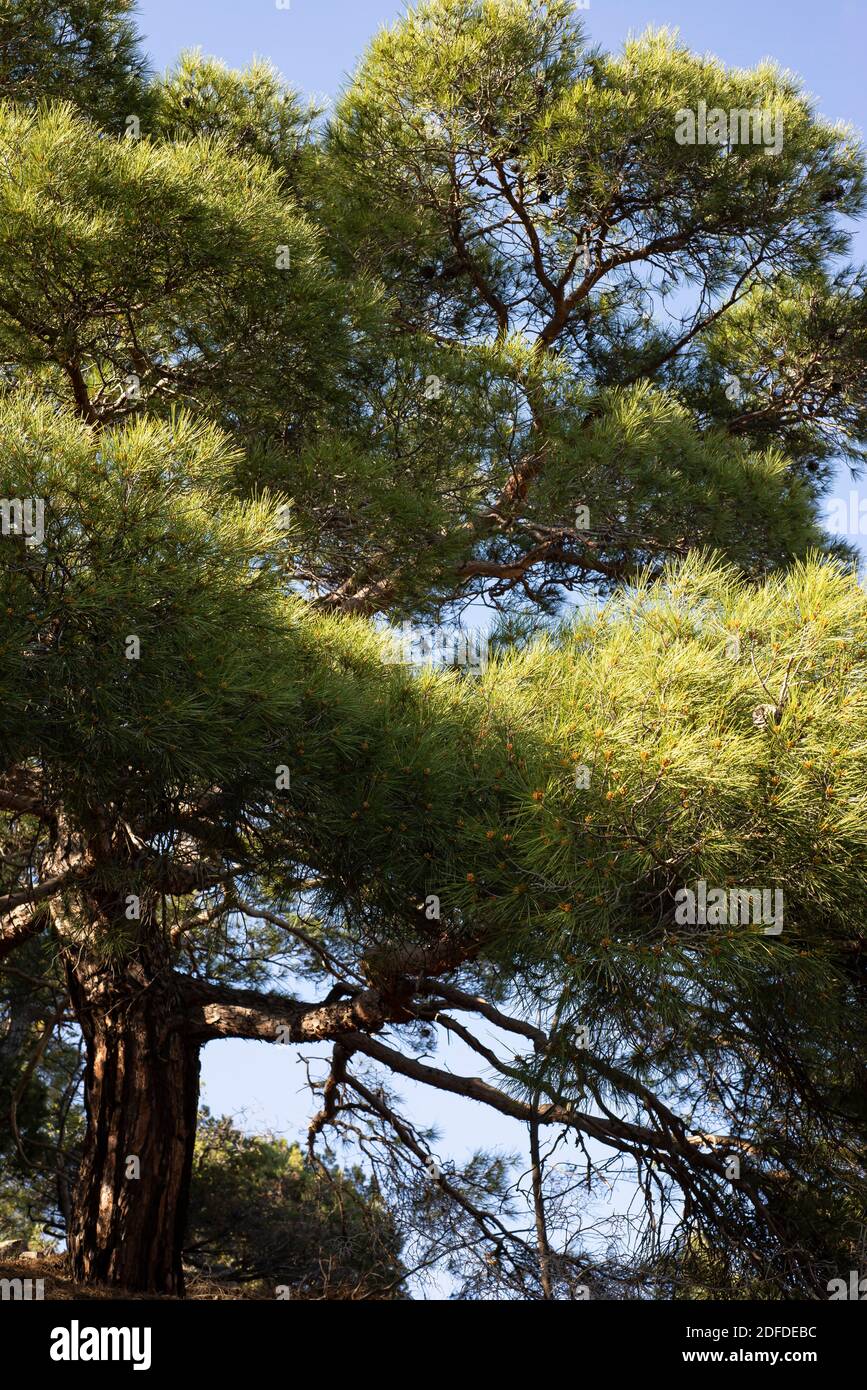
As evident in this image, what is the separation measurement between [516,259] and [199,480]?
104 inches

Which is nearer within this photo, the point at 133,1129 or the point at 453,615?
the point at 133,1129

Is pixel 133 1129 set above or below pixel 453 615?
below

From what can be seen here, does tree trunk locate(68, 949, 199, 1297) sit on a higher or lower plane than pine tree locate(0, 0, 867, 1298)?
lower

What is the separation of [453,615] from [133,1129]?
83.2 inches

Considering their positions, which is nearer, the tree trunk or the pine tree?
the pine tree

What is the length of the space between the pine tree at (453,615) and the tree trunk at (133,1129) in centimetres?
1

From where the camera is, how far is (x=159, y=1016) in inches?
155

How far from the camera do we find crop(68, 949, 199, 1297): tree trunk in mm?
3705

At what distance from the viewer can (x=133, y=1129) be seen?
12.5ft

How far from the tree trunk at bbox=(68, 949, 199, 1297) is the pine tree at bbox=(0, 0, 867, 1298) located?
13mm

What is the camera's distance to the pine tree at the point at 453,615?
240 cm

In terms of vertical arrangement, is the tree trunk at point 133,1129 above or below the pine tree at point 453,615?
below

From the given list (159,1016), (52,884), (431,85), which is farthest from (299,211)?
(159,1016)
